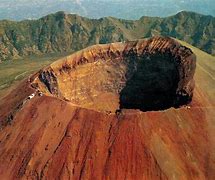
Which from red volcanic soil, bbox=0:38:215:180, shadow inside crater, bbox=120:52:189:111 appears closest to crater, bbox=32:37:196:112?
shadow inside crater, bbox=120:52:189:111

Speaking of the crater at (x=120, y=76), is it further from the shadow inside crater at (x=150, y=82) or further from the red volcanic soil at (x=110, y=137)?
the red volcanic soil at (x=110, y=137)

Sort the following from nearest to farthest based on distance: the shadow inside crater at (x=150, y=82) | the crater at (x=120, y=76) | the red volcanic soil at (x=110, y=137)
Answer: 1. the red volcanic soil at (x=110, y=137)
2. the crater at (x=120, y=76)
3. the shadow inside crater at (x=150, y=82)

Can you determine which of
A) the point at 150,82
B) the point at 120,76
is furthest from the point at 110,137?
the point at 120,76

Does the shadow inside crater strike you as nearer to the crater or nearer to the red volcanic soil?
the crater

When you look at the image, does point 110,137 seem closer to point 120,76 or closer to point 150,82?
point 150,82

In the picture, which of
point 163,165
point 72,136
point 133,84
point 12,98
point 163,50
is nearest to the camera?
point 163,165

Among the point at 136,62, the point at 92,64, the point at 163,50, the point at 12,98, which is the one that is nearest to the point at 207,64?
the point at 163,50

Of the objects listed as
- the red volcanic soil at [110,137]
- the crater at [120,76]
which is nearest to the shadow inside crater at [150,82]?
the crater at [120,76]

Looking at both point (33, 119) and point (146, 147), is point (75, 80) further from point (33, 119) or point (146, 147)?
point (146, 147)

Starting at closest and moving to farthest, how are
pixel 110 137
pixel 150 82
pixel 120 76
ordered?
pixel 110 137, pixel 150 82, pixel 120 76
